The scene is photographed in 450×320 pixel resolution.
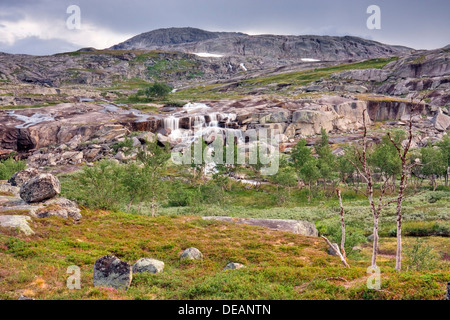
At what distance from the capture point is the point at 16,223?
22047 millimetres

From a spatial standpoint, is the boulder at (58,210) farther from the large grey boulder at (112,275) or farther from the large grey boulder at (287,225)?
the large grey boulder at (287,225)

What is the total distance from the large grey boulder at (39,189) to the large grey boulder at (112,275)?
18936 mm

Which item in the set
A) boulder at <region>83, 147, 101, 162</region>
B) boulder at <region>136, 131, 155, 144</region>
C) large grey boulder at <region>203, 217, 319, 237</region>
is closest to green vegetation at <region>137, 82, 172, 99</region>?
boulder at <region>136, 131, 155, 144</region>

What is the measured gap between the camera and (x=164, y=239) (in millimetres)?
25500

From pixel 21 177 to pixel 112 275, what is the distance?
36910mm

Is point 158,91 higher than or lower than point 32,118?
higher

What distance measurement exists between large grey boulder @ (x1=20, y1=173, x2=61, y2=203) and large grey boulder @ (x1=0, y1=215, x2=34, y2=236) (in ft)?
18.8

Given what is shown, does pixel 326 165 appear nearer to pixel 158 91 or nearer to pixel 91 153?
pixel 91 153

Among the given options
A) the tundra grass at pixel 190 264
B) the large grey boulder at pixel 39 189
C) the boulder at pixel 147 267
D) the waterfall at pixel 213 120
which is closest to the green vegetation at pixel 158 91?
the waterfall at pixel 213 120

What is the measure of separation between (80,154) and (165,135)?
28.7 m

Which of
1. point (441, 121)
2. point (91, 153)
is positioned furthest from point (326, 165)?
point (441, 121)
